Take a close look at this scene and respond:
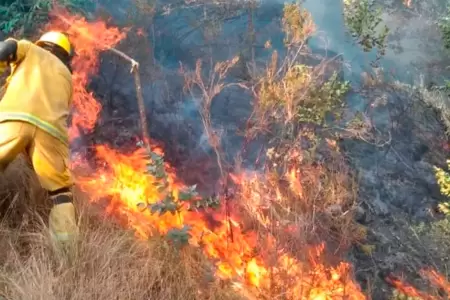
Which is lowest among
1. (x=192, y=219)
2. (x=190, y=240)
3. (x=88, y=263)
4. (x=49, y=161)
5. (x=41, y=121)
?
(x=192, y=219)

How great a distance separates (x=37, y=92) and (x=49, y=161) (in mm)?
490

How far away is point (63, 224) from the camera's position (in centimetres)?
340

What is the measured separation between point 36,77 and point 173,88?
14.3 feet

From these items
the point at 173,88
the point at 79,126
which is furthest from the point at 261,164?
the point at 79,126

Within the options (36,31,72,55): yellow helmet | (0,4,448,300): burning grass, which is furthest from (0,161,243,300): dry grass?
(36,31,72,55): yellow helmet

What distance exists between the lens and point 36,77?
348 centimetres

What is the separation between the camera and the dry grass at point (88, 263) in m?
2.96

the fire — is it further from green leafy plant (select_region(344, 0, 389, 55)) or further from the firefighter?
green leafy plant (select_region(344, 0, 389, 55))

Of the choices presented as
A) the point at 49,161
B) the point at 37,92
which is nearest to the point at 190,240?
the point at 49,161

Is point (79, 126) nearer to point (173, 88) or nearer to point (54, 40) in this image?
point (173, 88)

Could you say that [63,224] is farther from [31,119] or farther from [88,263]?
[31,119]

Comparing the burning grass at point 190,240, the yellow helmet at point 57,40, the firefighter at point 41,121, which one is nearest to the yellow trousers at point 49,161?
the firefighter at point 41,121

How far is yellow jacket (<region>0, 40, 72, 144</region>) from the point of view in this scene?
3385 mm

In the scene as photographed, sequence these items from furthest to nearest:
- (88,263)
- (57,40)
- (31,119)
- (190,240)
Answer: (190,240) < (57,40) < (31,119) < (88,263)
